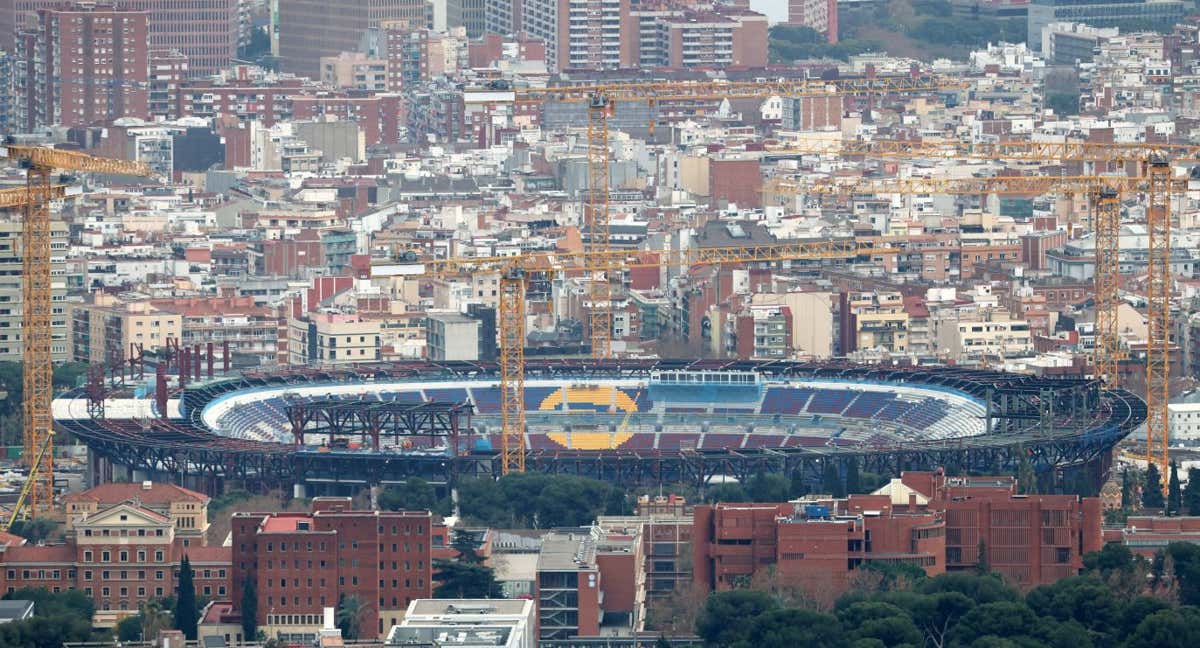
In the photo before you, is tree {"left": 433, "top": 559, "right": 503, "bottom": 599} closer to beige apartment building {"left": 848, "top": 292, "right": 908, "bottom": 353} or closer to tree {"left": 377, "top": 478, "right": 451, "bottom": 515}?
tree {"left": 377, "top": 478, "right": 451, "bottom": 515}

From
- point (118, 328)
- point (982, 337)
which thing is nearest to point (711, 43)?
point (118, 328)

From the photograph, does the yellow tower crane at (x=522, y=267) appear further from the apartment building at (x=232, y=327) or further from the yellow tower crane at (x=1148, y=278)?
the yellow tower crane at (x=1148, y=278)

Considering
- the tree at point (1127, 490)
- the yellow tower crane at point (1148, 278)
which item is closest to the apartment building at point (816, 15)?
the yellow tower crane at point (1148, 278)

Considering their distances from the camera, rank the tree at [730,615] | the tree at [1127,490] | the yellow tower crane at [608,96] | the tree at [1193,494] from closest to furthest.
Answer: the tree at [730,615] → the tree at [1193,494] → the tree at [1127,490] → the yellow tower crane at [608,96]

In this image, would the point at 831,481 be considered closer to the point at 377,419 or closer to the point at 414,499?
the point at 414,499

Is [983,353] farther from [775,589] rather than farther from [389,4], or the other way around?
[389,4]

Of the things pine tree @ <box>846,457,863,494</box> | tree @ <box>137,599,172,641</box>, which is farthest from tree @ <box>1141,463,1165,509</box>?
tree @ <box>137,599,172,641</box>
